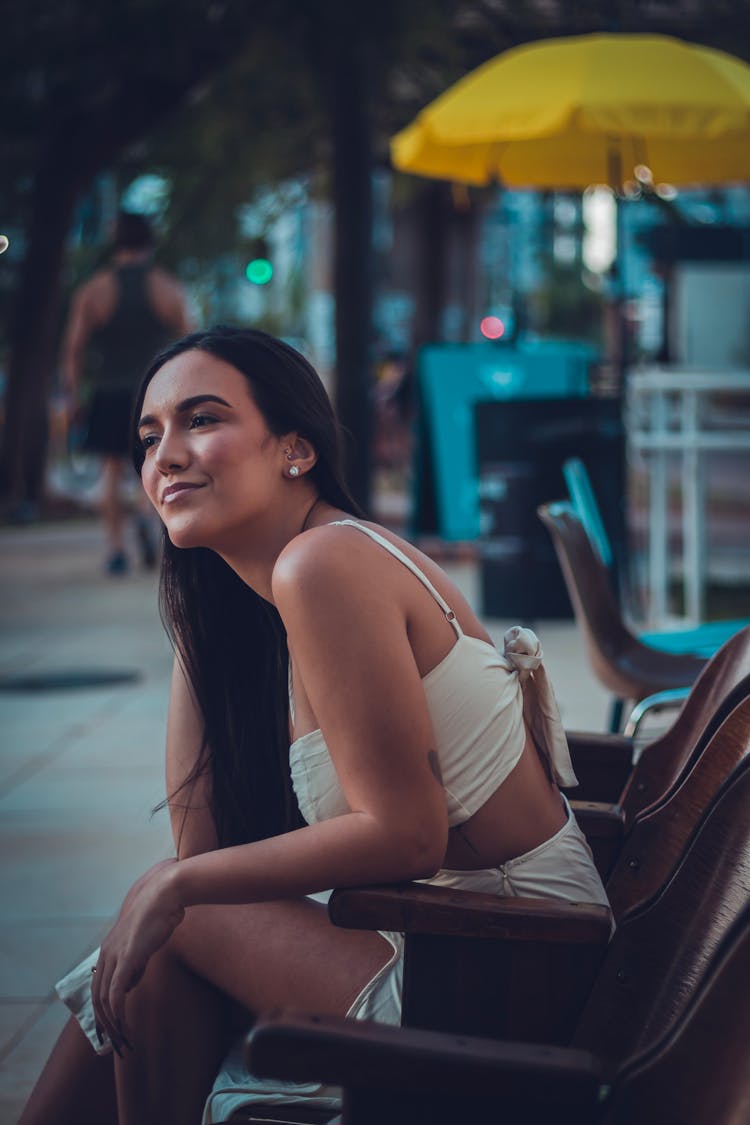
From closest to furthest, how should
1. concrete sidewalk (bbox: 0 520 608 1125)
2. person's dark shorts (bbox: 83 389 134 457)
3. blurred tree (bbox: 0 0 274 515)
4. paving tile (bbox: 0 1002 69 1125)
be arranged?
paving tile (bbox: 0 1002 69 1125) < concrete sidewalk (bbox: 0 520 608 1125) < person's dark shorts (bbox: 83 389 134 457) < blurred tree (bbox: 0 0 274 515)

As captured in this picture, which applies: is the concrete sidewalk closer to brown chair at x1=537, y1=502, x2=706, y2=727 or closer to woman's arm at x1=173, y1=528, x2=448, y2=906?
woman's arm at x1=173, y1=528, x2=448, y2=906

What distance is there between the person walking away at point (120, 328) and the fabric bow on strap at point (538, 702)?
811 centimetres

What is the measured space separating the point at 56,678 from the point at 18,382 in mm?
8189

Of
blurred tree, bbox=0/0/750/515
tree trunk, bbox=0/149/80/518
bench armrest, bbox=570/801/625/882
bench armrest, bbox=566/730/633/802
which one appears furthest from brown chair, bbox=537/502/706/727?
tree trunk, bbox=0/149/80/518

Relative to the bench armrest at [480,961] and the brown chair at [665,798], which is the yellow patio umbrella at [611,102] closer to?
the brown chair at [665,798]

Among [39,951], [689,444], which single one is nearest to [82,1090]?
[39,951]

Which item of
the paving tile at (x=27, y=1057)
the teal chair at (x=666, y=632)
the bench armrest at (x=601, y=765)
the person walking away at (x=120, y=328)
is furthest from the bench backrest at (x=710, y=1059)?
the person walking away at (x=120, y=328)

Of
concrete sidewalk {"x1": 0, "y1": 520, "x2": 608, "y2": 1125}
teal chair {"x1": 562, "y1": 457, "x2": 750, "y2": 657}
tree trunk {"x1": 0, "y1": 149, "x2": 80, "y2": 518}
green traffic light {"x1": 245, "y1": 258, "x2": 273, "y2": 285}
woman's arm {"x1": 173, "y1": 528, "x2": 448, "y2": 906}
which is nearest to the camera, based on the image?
woman's arm {"x1": 173, "y1": 528, "x2": 448, "y2": 906}

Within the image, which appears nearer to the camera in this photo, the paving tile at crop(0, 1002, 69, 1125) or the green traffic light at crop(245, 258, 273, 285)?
the paving tile at crop(0, 1002, 69, 1125)

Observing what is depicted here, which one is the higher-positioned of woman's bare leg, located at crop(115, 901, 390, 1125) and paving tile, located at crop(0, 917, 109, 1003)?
woman's bare leg, located at crop(115, 901, 390, 1125)

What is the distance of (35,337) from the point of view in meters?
15.2

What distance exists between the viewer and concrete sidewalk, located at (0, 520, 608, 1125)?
384 centimetres

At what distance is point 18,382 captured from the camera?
597 inches

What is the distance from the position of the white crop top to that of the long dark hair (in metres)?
0.22
